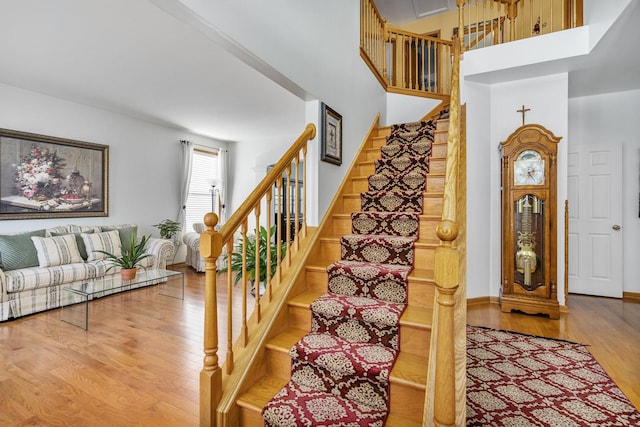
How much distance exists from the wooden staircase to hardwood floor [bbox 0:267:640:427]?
0.45 meters

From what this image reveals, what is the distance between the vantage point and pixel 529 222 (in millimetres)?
3424

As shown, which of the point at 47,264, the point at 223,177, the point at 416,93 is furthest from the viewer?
the point at 223,177

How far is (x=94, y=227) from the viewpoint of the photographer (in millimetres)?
4629

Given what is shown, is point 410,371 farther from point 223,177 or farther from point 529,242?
point 223,177

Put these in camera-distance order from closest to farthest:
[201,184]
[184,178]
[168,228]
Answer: [168,228] < [184,178] < [201,184]

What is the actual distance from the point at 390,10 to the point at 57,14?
214 inches

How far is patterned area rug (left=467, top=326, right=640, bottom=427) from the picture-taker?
1722mm

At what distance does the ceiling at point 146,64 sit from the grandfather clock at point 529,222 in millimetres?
963

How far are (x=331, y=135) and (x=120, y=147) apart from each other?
415cm

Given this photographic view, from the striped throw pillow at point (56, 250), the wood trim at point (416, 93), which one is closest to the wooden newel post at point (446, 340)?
the wood trim at point (416, 93)

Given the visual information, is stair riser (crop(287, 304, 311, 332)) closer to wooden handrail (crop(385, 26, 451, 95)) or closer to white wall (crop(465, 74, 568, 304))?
white wall (crop(465, 74, 568, 304))

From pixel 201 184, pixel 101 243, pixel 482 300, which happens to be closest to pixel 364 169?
pixel 482 300

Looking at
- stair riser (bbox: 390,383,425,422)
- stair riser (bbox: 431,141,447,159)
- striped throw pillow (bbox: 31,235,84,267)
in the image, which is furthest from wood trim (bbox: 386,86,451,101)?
striped throw pillow (bbox: 31,235,84,267)

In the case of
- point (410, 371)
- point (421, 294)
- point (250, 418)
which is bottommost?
point (250, 418)
